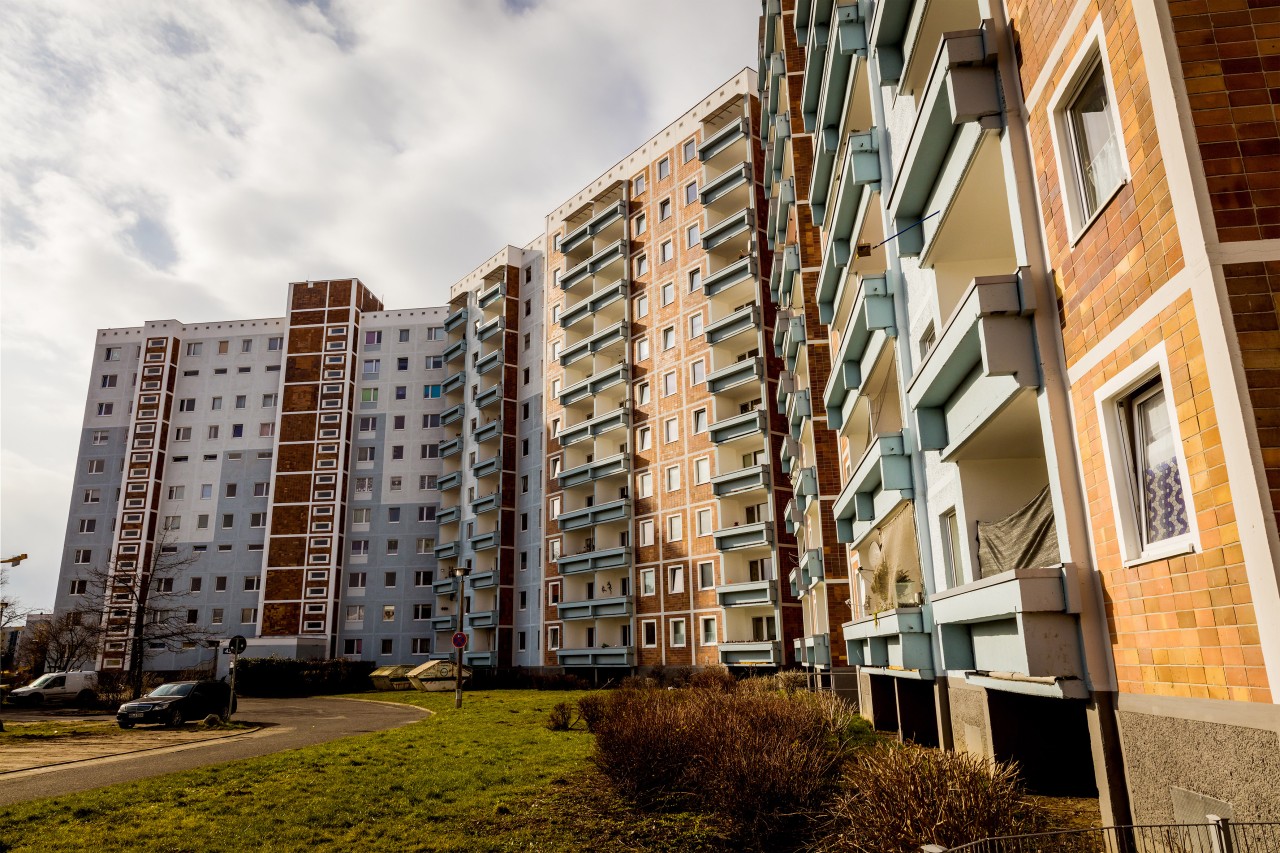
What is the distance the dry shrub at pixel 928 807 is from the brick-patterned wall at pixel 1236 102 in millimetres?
4812

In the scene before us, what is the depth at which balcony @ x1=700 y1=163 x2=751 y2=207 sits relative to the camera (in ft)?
139

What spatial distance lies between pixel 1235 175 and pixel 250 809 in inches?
535

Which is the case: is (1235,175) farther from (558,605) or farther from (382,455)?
(382,455)

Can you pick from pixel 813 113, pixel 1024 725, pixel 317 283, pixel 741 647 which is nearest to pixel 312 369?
pixel 317 283

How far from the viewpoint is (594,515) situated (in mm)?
47750

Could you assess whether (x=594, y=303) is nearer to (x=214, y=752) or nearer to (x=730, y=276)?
(x=730, y=276)

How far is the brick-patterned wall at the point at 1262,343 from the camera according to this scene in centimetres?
556

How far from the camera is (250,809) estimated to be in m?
12.1

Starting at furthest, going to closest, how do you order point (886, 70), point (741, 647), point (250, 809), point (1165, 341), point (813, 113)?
point (741, 647) → point (813, 113) → point (886, 70) → point (250, 809) → point (1165, 341)

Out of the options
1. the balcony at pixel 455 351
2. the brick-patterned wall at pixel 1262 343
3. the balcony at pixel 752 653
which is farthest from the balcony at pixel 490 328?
the brick-patterned wall at pixel 1262 343

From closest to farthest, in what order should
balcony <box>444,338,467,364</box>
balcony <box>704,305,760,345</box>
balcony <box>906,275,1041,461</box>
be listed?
balcony <box>906,275,1041,461</box>
balcony <box>704,305,760,345</box>
balcony <box>444,338,467,364</box>

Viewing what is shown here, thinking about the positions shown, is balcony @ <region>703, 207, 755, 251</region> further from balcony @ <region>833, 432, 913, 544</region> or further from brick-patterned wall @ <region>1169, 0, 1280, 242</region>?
brick-patterned wall @ <region>1169, 0, 1280, 242</region>

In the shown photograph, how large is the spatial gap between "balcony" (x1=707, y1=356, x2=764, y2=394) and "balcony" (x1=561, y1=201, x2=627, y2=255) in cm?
1474

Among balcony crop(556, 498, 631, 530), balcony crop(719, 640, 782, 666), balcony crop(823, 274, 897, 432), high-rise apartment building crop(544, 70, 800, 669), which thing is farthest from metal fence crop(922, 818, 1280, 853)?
balcony crop(556, 498, 631, 530)
